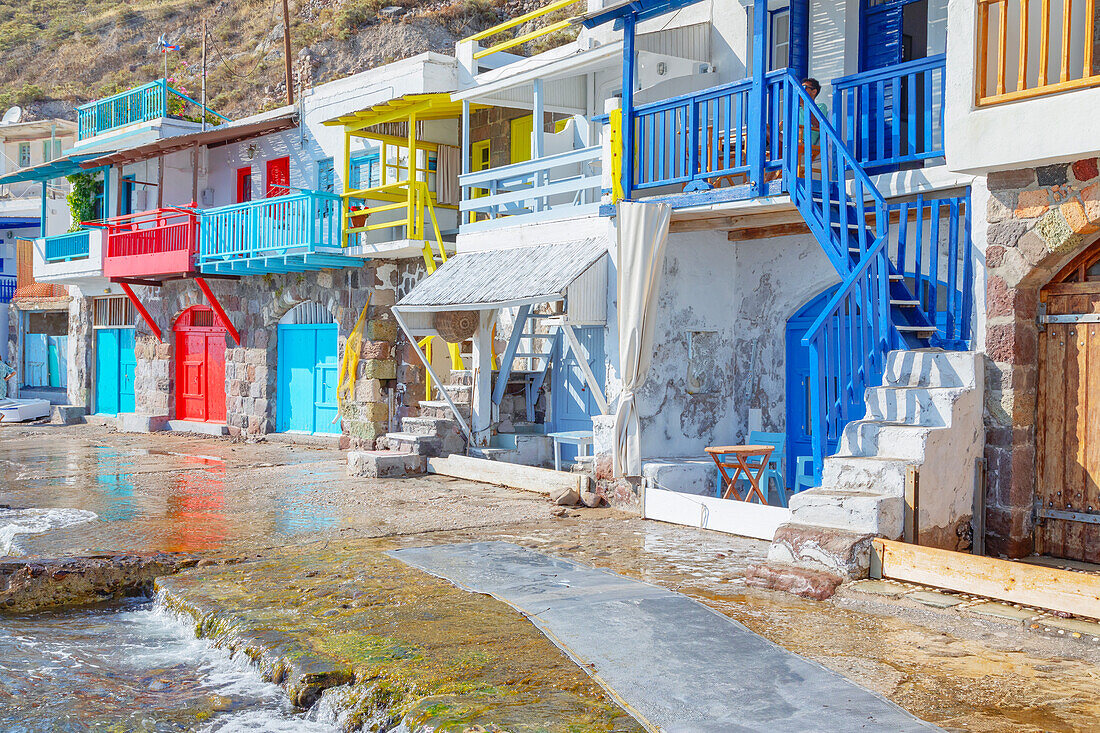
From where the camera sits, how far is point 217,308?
20.8 m

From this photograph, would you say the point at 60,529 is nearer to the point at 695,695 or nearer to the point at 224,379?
the point at 695,695

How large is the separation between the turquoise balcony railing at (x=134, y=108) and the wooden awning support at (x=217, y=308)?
477 cm

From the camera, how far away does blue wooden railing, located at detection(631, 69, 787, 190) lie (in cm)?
963

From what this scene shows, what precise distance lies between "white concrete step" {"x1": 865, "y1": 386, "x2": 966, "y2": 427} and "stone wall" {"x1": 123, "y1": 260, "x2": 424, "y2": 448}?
10534 mm

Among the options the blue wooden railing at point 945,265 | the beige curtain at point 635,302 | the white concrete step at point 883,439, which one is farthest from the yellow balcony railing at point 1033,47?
the beige curtain at point 635,302

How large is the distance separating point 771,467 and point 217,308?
1337cm

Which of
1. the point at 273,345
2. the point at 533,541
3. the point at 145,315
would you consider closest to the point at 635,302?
the point at 533,541

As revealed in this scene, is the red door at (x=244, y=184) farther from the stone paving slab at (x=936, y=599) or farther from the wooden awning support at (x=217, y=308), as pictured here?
the stone paving slab at (x=936, y=599)

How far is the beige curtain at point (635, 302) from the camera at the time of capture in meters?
10.2

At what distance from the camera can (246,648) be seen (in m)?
5.97

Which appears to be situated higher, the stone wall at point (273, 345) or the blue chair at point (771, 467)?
the stone wall at point (273, 345)

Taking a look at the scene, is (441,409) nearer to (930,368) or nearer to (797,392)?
(797,392)

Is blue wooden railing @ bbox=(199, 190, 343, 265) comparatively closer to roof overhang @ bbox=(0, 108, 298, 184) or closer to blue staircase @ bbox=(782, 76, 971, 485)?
roof overhang @ bbox=(0, 108, 298, 184)

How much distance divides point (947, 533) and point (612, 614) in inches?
115
